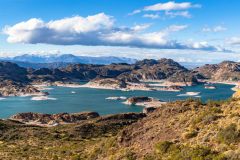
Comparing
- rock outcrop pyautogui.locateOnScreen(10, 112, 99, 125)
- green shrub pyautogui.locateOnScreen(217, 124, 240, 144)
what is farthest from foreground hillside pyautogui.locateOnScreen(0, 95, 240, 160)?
rock outcrop pyautogui.locateOnScreen(10, 112, 99, 125)

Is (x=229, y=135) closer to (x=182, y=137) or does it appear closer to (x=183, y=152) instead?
(x=183, y=152)

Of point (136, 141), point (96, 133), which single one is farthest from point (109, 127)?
point (136, 141)

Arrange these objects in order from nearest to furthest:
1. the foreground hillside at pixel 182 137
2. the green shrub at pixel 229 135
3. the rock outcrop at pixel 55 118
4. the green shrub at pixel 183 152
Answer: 1. the green shrub at pixel 183 152
2. the foreground hillside at pixel 182 137
3. the green shrub at pixel 229 135
4. the rock outcrop at pixel 55 118

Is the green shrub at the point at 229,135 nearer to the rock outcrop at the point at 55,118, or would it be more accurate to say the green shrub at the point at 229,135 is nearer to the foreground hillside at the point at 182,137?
the foreground hillside at the point at 182,137

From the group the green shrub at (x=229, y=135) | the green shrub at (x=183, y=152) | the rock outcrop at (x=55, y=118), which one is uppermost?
the green shrub at (x=229, y=135)

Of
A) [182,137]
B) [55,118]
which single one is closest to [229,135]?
[182,137]

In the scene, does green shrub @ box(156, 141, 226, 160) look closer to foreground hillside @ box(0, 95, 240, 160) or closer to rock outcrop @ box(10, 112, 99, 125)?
foreground hillside @ box(0, 95, 240, 160)

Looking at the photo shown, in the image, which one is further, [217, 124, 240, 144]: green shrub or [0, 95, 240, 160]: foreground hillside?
[217, 124, 240, 144]: green shrub

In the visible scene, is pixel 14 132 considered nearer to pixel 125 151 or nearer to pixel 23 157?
pixel 23 157

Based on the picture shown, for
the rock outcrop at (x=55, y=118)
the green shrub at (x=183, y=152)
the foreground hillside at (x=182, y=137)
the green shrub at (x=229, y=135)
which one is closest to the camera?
the green shrub at (x=183, y=152)

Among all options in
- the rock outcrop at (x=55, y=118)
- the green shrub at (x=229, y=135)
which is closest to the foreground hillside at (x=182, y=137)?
the green shrub at (x=229, y=135)

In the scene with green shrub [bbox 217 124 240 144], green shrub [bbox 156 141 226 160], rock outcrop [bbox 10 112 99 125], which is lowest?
rock outcrop [bbox 10 112 99 125]
